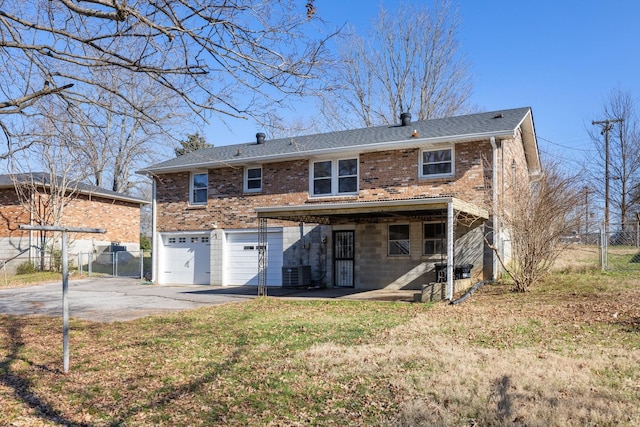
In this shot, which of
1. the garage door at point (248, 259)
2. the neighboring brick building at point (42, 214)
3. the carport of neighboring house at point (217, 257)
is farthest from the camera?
the neighboring brick building at point (42, 214)

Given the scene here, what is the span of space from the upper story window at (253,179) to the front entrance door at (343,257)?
365 centimetres

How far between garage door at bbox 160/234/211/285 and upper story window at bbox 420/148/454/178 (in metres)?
9.15

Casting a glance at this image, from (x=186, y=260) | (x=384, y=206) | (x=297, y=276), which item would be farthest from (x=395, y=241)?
(x=186, y=260)

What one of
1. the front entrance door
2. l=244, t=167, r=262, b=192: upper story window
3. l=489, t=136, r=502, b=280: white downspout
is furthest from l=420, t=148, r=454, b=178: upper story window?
l=244, t=167, r=262, b=192: upper story window

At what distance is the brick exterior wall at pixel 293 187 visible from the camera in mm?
15242

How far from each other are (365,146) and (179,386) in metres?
12.0

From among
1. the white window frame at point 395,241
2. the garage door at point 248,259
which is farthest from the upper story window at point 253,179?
the white window frame at point 395,241

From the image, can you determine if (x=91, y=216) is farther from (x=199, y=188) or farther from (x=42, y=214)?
(x=199, y=188)

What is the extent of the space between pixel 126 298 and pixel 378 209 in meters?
7.91

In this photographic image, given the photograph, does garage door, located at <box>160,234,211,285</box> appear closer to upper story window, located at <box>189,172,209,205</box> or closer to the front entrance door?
upper story window, located at <box>189,172,209,205</box>

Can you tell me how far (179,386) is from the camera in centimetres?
561

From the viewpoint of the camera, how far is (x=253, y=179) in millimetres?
19125

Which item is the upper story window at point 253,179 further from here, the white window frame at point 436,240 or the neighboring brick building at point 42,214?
the neighboring brick building at point 42,214

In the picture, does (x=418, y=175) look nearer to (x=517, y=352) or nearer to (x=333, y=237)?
(x=333, y=237)
